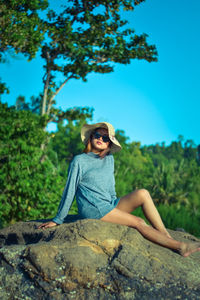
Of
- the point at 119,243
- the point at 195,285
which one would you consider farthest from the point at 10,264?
the point at 195,285

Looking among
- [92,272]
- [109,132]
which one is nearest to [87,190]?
[109,132]

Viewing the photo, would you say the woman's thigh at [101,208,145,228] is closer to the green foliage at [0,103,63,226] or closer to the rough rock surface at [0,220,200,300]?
the rough rock surface at [0,220,200,300]

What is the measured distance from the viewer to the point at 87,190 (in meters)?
3.52

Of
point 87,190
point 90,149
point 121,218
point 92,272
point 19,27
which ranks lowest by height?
point 92,272

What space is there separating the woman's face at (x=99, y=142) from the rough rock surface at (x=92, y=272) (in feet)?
3.60

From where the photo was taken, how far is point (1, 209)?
22.6ft

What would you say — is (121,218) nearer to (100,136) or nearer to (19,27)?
(100,136)

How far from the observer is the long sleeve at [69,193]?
11.3 feet

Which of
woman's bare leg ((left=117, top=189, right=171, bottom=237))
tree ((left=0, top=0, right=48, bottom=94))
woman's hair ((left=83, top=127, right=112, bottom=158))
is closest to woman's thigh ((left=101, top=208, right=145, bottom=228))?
woman's bare leg ((left=117, top=189, right=171, bottom=237))

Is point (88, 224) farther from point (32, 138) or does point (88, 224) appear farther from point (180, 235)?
point (32, 138)

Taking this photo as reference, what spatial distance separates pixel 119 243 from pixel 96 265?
378 millimetres

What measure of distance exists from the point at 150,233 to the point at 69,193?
99 cm

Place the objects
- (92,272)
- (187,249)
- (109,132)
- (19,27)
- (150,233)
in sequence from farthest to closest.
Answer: (19,27) < (109,132) < (150,233) < (187,249) < (92,272)

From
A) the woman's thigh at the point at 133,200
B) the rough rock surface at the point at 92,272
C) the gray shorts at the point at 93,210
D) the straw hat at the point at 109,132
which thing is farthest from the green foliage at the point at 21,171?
the rough rock surface at the point at 92,272
